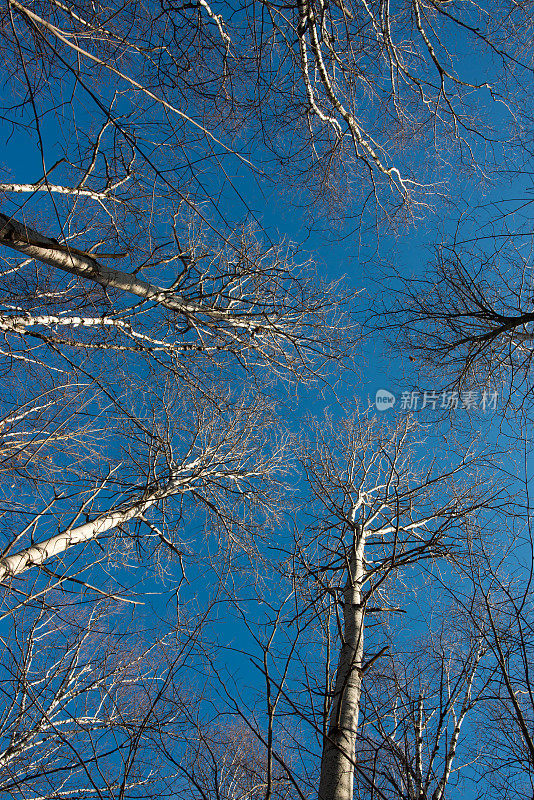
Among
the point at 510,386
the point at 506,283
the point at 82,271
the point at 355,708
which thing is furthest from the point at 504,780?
the point at 82,271

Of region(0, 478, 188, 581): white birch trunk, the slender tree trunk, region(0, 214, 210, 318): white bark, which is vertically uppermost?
region(0, 214, 210, 318): white bark

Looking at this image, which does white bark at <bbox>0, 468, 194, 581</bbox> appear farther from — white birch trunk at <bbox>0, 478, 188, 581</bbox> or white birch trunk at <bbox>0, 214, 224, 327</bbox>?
white birch trunk at <bbox>0, 214, 224, 327</bbox>

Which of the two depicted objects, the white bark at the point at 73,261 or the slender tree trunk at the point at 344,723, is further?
the white bark at the point at 73,261

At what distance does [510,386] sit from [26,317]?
4068 millimetres

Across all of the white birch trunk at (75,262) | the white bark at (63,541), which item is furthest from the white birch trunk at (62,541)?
the white birch trunk at (75,262)

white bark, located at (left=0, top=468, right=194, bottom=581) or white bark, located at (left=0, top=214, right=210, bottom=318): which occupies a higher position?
white bark, located at (left=0, top=214, right=210, bottom=318)

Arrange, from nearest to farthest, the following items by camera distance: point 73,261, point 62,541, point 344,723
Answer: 1. point 344,723
2. point 73,261
3. point 62,541

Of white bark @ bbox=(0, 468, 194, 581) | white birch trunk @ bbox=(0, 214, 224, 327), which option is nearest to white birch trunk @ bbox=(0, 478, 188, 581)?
white bark @ bbox=(0, 468, 194, 581)

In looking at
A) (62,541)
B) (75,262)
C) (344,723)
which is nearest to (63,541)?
(62,541)

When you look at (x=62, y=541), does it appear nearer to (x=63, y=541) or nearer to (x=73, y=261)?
(x=63, y=541)

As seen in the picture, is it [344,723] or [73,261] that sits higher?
[73,261]

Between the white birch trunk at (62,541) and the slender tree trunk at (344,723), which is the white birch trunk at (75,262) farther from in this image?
the slender tree trunk at (344,723)

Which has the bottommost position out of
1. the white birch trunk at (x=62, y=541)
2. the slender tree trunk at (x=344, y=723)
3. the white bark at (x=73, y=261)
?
the slender tree trunk at (x=344, y=723)

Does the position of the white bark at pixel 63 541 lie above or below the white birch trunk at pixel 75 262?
below
